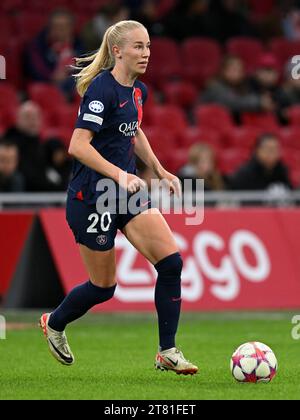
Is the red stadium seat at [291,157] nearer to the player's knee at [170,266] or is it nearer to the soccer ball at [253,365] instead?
the player's knee at [170,266]

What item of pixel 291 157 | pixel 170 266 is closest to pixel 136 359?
pixel 170 266

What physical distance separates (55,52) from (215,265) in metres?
5.10

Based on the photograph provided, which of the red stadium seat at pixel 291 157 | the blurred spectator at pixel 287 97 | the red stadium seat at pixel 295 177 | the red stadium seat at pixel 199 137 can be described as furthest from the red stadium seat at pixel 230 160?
the blurred spectator at pixel 287 97

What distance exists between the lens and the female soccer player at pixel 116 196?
8164 mm

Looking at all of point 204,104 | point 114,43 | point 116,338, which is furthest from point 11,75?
point 114,43

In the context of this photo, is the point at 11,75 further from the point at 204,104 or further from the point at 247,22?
the point at 247,22

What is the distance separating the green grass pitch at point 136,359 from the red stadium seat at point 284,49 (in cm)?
705

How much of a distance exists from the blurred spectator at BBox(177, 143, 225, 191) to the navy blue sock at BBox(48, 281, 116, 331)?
266 inches

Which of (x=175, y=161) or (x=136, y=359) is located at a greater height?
(x=175, y=161)

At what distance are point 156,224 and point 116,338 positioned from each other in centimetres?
341

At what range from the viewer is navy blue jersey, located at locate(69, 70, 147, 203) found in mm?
8062

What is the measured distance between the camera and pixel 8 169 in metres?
14.6

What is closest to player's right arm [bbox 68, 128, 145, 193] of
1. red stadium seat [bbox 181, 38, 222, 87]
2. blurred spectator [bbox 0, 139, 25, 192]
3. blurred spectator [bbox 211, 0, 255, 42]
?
blurred spectator [bbox 0, 139, 25, 192]

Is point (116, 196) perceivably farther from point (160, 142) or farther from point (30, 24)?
point (30, 24)
